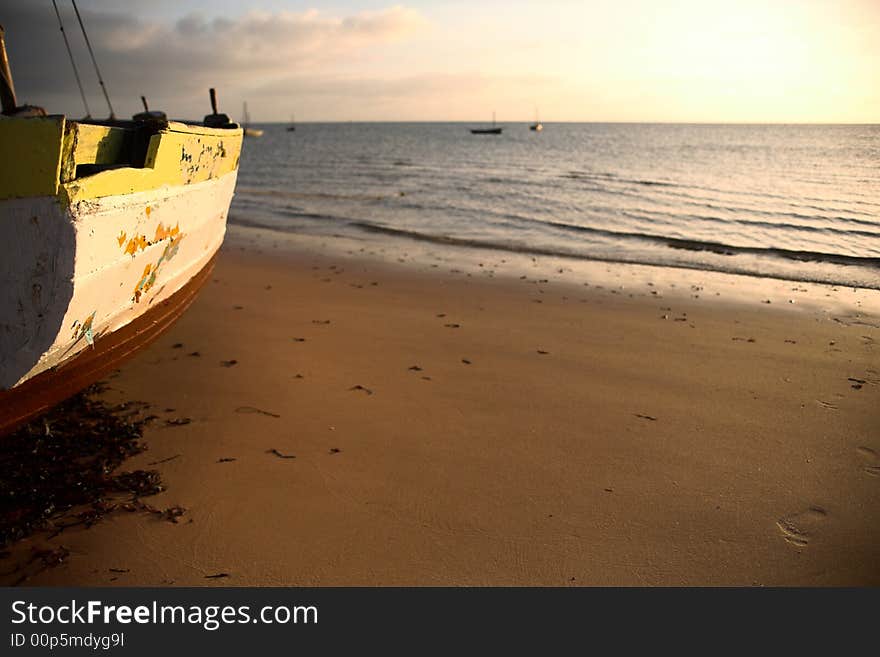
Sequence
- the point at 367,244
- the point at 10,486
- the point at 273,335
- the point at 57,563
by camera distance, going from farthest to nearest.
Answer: the point at 367,244 < the point at 273,335 < the point at 10,486 < the point at 57,563

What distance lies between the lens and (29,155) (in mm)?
2377

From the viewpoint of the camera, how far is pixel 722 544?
10.8 ft

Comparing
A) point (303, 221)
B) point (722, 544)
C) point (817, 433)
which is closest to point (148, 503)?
point (722, 544)

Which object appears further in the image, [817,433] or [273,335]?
[273,335]

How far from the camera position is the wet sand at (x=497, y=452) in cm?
314

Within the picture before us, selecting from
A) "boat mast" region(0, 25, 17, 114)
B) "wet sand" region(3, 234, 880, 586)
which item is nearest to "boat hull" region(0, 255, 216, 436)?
"wet sand" region(3, 234, 880, 586)

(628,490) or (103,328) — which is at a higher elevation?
(103,328)

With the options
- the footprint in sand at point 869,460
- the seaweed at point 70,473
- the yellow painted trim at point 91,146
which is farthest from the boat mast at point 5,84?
the footprint in sand at point 869,460

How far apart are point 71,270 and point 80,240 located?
0.47 ft

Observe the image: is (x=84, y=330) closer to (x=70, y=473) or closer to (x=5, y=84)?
(x=70, y=473)

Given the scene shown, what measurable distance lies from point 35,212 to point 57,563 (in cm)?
180

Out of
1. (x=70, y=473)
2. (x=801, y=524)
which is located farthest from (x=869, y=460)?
(x=70, y=473)

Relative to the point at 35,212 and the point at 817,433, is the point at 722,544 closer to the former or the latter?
the point at 817,433

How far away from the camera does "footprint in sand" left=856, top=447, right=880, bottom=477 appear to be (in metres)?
4.02
